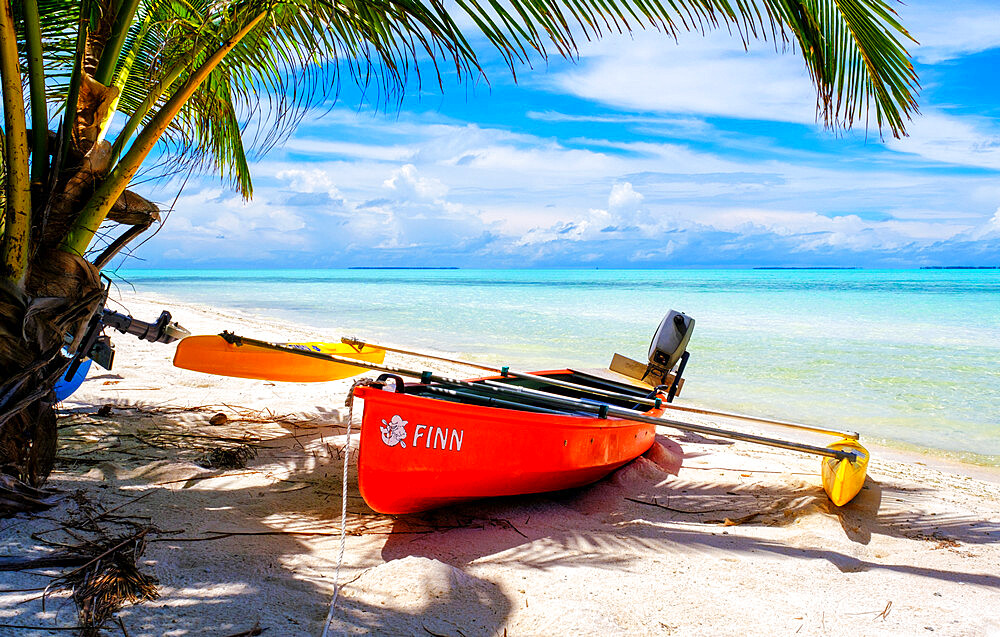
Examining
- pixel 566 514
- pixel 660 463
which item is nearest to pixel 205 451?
pixel 566 514

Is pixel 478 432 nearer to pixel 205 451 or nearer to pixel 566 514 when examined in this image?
pixel 566 514

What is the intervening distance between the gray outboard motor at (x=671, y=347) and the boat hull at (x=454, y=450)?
2161mm

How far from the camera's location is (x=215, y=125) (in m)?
4.72

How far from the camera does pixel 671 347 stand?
5781 millimetres

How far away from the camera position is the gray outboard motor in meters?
5.77

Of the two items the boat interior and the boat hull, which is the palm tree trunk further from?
the boat interior

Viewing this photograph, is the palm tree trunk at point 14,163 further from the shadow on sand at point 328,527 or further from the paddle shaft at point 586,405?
the paddle shaft at point 586,405

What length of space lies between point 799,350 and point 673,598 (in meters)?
10.6

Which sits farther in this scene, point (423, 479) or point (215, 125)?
point (215, 125)

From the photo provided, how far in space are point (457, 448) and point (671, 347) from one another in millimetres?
3101

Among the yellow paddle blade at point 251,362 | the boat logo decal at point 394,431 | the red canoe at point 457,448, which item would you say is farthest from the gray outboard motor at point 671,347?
the boat logo decal at point 394,431

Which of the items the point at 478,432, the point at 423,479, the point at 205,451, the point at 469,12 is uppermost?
the point at 469,12

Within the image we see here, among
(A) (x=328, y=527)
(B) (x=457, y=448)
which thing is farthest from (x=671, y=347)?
(A) (x=328, y=527)

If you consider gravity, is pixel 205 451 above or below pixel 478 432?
below
